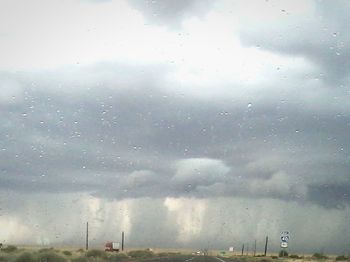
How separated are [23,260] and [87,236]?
49.4m

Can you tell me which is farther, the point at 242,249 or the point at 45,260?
the point at 242,249

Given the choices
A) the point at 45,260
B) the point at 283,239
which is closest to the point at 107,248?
the point at 283,239

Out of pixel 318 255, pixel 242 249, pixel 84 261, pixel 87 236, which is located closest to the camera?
pixel 84 261

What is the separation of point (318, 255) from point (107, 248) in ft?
199

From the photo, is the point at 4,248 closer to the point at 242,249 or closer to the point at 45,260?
the point at 45,260

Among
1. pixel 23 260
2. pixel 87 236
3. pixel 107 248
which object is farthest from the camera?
pixel 107 248

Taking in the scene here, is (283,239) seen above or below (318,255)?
above

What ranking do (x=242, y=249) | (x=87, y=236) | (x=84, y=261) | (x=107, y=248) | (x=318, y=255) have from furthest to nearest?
(x=242, y=249) < (x=318, y=255) < (x=107, y=248) < (x=87, y=236) < (x=84, y=261)

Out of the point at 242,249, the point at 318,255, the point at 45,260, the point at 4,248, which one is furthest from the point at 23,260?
the point at 242,249

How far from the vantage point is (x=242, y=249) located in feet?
534

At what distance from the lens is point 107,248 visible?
108 meters

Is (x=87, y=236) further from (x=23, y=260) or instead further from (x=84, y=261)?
(x=23, y=260)

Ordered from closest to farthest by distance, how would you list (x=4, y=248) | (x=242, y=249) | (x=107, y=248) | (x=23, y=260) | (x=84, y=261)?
1. (x=23, y=260)
2. (x=84, y=261)
3. (x=4, y=248)
4. (x=107, y=248)
5. (x=242, y=249)

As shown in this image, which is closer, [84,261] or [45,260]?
[45,260]
